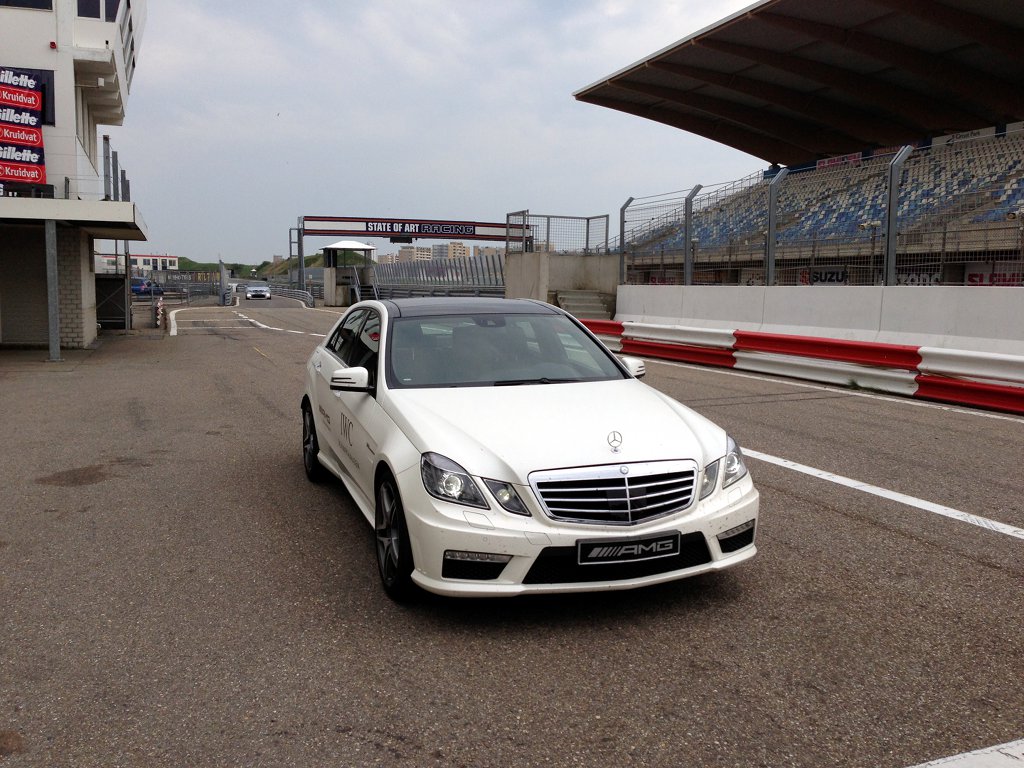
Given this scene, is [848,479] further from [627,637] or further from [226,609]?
[226,609]

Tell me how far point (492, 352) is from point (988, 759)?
10.8 ft

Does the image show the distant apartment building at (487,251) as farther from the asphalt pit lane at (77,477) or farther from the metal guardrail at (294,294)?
the asphalt pit lane at (77,477)

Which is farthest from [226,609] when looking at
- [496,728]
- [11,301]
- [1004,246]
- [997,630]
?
[11,301]

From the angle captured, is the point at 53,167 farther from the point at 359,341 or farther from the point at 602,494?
the point at 602,494

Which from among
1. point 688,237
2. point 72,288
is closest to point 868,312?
point 688,237

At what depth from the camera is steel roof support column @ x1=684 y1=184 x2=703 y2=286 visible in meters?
17.8

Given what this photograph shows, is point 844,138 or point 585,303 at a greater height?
point 844,138

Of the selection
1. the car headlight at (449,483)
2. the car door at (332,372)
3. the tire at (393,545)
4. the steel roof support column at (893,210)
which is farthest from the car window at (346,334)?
the steel roof support column at (893,210)

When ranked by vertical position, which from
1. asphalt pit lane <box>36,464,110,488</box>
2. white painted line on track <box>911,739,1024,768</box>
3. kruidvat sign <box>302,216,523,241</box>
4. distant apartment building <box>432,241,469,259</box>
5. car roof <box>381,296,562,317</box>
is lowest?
asphalt pit lane <box>36,464,110,488</box>

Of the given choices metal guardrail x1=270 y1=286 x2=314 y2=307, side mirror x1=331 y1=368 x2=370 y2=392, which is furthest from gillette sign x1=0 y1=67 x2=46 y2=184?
metal guardrail x1=270 y1=286 x2=314 y2=307

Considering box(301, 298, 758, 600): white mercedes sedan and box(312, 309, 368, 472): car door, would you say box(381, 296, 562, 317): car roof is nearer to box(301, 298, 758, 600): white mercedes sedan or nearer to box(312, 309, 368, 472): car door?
box(312, 309, 368, 472): car door

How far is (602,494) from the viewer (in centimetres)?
374

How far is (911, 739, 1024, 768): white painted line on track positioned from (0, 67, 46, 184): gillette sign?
1876 centimetres

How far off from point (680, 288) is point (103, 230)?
14.1 m
